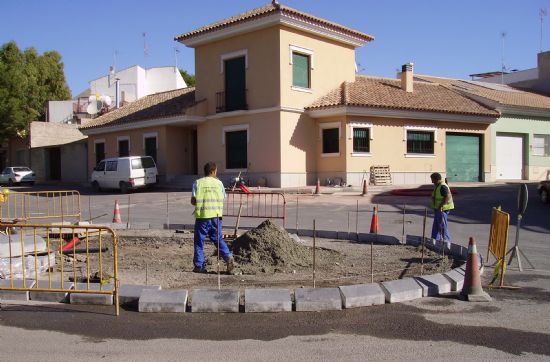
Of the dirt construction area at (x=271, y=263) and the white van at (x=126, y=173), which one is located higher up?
the white van at (x=126, y=173)

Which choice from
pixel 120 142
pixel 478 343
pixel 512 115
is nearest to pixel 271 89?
pixel 120 142

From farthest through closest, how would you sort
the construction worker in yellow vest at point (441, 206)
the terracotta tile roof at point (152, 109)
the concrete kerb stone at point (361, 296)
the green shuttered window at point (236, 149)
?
the terracotta tile roof at point (152, 109), the green shuttered window at point (236, 149), the construction worker in yellow vest at point (441, 206), the concrete kerb stone at point (361, 296)

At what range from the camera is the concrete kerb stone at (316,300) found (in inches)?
232

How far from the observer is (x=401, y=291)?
627 centimetres

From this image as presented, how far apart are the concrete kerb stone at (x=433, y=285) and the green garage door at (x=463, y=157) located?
21.9 meters

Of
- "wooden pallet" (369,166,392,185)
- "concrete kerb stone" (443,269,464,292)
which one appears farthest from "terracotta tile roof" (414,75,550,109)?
"concrete kerb stone" (443,269,464,292)

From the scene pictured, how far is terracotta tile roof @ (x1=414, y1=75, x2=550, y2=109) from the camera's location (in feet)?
99.2

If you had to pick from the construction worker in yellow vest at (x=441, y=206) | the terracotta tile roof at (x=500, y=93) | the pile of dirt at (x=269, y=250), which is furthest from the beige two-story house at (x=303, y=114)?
the pile of dirt at (x=269, y=250)

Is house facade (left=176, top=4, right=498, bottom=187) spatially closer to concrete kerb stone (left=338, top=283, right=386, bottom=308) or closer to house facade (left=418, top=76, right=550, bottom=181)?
house facade (left=418, top=76, right=550, bottom=181)

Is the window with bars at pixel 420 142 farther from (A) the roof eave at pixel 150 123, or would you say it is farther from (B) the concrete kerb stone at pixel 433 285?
(B) the concrete kerb stone at pixel 433 285

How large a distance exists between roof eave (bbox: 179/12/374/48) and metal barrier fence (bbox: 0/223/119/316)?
621 inches

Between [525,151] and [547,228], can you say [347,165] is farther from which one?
[525,151]

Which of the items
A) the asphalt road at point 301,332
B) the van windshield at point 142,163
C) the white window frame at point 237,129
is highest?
the white window frame at point 237,129

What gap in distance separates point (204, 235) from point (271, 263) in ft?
3.87
